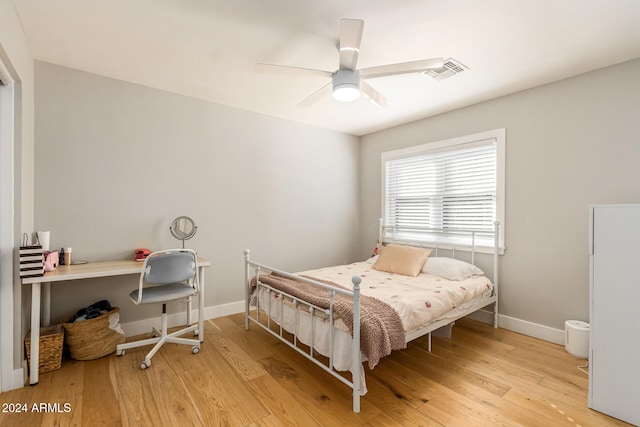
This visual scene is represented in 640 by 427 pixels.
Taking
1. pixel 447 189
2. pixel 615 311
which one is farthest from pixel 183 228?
pixel 615 311

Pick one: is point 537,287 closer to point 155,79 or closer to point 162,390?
point 162,390

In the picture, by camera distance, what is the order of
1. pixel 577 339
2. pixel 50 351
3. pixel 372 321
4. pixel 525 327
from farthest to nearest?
1. pixel 525 327
2. pixel 577 339
3. pixel 50 351
4. pixel 372 321

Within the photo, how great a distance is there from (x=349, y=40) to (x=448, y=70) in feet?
4.35

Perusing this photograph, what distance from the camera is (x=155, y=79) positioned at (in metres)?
2.97

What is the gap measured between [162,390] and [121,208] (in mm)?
1782

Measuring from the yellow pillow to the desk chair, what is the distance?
209cm

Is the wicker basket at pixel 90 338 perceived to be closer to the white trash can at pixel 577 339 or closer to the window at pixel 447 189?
the window at pixel 447 189

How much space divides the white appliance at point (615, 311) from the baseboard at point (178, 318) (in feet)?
10.9

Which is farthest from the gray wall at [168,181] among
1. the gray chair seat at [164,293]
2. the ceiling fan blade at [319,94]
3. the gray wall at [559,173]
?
the gray wall at [559,173]

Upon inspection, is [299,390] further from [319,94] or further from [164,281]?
[319,94]

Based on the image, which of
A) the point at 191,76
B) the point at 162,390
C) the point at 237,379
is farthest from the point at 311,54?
the point at 162,390

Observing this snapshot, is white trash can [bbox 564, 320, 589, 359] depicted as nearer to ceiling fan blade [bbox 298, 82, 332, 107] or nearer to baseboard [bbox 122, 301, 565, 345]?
baseboard [bbox 122, 301, 565, 345]

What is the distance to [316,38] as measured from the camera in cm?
226

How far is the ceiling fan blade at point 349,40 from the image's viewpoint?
1.71 meters
